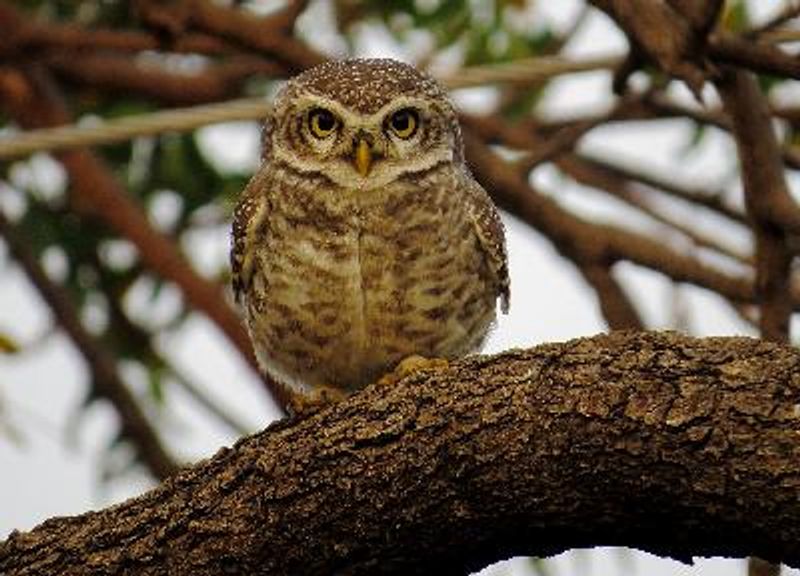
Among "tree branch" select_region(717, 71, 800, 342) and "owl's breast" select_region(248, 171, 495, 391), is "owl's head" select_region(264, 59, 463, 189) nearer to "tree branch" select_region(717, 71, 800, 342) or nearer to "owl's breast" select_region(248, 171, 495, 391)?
"owl's breast" select_region(248, 171, 495, 391)

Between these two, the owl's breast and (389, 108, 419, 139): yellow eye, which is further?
(389, 108, 419, 139): yellow eye

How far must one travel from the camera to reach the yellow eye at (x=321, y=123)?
16.4 ft

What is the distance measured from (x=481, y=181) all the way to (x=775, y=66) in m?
1.58

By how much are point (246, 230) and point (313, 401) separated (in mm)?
703

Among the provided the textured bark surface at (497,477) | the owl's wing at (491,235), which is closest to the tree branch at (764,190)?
the owl's wing at (491,235)

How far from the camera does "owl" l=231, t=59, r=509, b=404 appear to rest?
4707 millimetres

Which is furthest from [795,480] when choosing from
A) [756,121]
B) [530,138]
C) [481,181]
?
[530,138]

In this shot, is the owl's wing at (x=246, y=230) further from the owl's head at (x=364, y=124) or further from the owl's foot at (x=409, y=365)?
the owl's foot at (x=409, y=365)

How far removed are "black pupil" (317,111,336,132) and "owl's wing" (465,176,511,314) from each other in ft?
1.15

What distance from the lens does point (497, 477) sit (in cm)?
352

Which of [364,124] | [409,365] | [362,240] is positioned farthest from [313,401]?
[364,124]

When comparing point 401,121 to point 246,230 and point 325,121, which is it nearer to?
point 325,121

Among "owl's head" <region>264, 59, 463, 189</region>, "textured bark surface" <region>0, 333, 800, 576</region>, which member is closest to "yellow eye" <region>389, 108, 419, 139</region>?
"owl's head" <region>264, 59, 463, 189</region>

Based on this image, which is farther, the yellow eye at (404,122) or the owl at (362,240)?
the yellow eye at (404,122)
